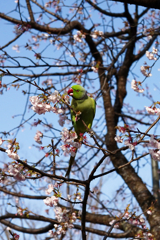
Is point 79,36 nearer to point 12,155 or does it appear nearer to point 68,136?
point 68,136

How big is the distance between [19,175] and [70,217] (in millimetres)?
1605

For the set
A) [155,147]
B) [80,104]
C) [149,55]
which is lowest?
[155,147]

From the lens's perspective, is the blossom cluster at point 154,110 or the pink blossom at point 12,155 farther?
the blossom cluster at point 154,110

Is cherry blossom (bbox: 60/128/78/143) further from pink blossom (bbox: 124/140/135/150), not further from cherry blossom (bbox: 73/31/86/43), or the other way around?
cherry blossom (bbox: 73/31/86/43)

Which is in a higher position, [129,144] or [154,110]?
[154,110]

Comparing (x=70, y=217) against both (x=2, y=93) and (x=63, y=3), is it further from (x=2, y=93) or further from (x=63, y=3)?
(x=63, y=3)

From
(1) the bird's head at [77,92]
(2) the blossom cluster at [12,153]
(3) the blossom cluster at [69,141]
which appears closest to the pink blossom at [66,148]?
(3) the blossom cluster at [69,141]

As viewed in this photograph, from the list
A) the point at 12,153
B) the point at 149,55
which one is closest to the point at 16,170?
the point at 12,153

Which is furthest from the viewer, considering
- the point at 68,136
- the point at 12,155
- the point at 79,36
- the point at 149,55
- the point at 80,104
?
the point at 79,36

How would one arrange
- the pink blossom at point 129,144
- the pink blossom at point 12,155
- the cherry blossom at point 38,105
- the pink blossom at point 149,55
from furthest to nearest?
the pink blossom at point 149,55 → the cherry blossom at point 38,105 → the pink blossom at point 129,144 → the pink blossom at point 12,155

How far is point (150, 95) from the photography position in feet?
24.6

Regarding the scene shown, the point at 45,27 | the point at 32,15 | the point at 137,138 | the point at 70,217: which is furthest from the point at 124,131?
the point at 32,15

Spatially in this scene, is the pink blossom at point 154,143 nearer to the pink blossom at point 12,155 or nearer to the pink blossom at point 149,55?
the pink blossom at point 12,155

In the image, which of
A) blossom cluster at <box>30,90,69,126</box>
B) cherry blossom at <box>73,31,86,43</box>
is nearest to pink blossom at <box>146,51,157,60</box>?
blossom cluster at <box>30,90,69,126</box>
